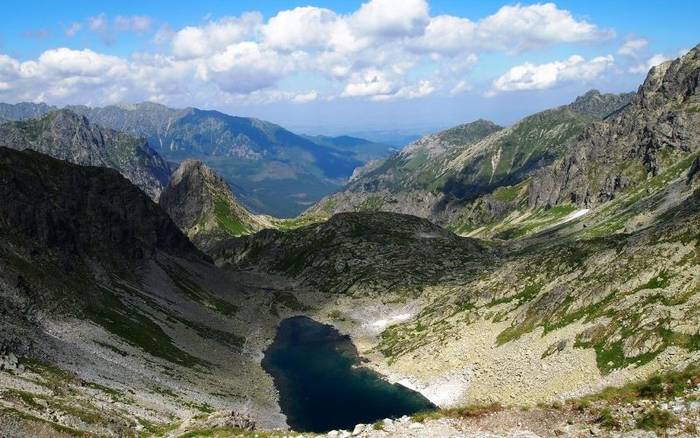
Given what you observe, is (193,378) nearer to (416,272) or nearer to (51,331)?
(51,331)

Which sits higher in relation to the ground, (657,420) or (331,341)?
(657,420)

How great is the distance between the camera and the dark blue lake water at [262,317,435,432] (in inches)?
3957

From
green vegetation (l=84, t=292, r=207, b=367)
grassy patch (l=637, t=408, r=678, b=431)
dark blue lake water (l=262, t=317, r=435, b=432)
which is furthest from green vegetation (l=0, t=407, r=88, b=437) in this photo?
green vegetation (l=84, t=292, r=207, b=367)

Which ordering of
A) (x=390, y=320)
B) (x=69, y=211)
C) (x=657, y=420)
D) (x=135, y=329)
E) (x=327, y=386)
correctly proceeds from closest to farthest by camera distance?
(x=657, y=420)
(x=135, y=329)
(x=327, y=386)
(x=69, y=211)
(x=390, y=320)

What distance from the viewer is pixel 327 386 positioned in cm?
11950

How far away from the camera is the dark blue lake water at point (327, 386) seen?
Result: 100 m

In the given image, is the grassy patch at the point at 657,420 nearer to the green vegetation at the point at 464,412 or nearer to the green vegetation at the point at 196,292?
the green vegetation at the point at 464,412

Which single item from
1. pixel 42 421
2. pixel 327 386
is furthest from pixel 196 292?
pixel 42 421

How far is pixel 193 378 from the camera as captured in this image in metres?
102

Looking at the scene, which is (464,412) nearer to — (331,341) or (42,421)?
(42,421)

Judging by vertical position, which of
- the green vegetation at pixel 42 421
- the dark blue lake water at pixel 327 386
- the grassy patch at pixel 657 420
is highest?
the grassy patch at pixel 657 420

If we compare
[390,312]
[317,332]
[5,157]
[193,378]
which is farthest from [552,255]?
[5,157]


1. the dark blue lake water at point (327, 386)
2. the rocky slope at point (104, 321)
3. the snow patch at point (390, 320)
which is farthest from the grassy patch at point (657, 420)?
the snow patch at point (390, 320)

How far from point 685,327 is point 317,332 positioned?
106 meters
